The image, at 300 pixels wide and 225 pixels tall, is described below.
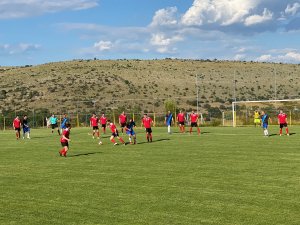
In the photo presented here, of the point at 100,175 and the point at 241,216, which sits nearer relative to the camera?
the point at 241,216

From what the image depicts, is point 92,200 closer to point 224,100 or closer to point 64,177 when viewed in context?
point 64,177

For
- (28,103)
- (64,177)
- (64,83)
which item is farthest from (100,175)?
(64,83)

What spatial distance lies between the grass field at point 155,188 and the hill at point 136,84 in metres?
48.9

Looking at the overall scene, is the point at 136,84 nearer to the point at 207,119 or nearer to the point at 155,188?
the point at 207,119

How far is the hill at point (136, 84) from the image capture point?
80812 mm

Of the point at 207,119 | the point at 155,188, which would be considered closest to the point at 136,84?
the point at 207,119

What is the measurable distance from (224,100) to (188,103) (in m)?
6.19

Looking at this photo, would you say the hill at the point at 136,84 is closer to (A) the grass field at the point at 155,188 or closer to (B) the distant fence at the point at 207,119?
(B) the distant fence at the point at 207,119

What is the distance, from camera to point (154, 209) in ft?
35.7

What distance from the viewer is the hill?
80.8 metres

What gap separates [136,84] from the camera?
96688 millimetres

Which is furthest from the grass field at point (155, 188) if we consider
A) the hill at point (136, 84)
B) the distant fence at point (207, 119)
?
the hill at point (136, 84)

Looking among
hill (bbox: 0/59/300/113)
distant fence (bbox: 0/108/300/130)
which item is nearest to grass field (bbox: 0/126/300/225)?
distant fence (bbox: 0/108/300/130)

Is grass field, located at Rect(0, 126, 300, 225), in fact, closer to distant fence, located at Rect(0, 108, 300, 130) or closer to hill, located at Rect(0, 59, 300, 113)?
distant fence, located at Rect(0, 108, 300, 130)
